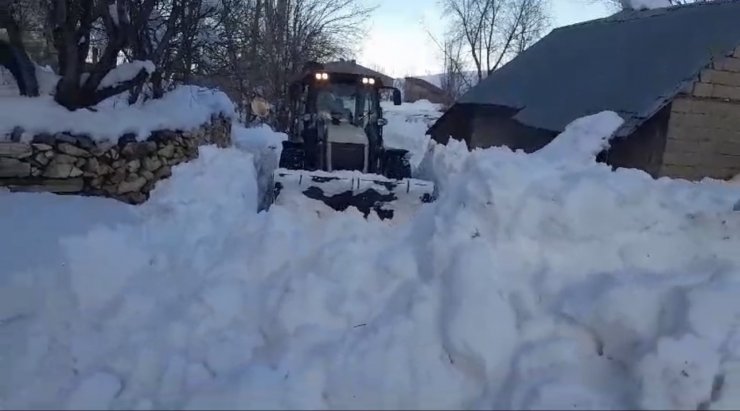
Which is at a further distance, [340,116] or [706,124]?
[706,124]

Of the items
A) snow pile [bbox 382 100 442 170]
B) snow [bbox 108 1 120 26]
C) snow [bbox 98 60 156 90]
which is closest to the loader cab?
snow [bbox 98 60 156 90]

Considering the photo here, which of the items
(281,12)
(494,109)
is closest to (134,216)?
(494,109)

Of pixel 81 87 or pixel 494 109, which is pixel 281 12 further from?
pixel 81 87

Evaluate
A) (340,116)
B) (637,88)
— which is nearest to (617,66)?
(637,88)

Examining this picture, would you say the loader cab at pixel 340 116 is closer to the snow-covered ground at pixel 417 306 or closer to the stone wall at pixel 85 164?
the stone wall at pixel 85 164

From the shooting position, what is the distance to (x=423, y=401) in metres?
3.60

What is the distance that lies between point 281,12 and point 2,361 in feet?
76.4

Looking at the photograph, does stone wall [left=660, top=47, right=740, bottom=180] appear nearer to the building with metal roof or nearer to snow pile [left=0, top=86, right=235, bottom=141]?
the building with metal roof

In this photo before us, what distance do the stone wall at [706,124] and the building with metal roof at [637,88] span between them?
2 cm

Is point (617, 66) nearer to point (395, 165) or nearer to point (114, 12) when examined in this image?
point (395, 165)

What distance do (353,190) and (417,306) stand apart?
3.79m

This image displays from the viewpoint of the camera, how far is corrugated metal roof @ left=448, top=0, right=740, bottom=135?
1045 cm

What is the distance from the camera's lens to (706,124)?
34.5 feet

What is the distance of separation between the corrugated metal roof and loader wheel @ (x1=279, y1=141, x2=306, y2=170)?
16.2 ft
